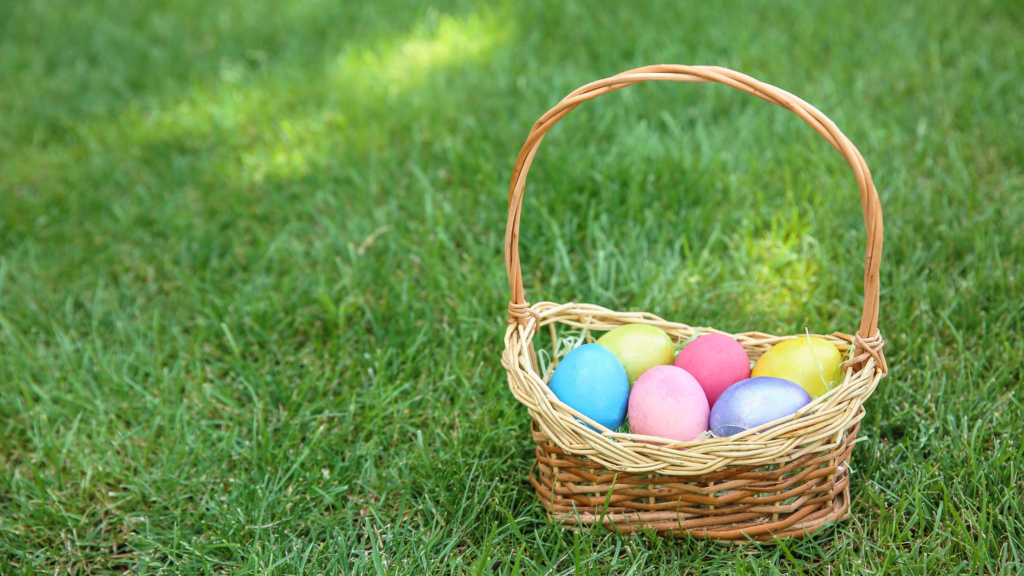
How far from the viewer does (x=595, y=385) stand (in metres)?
1.59

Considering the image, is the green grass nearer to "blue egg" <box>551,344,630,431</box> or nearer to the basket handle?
"blue egg" <box>551,344,630,431</box>

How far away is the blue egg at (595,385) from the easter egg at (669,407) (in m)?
0.04

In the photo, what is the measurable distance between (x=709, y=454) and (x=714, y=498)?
148 mm

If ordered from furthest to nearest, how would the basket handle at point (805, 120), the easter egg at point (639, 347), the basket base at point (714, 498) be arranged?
the easter egg at point (639, 347), the basket base at point (714, 498), the basket handle at point (805, 120)

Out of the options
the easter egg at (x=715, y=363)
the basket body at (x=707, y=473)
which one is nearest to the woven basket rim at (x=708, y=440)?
the basket body at (x=707, y=473)

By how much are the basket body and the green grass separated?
69 mm

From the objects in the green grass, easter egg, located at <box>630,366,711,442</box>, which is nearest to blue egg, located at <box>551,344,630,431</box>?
easter egg, located at <box>630,366,711,442</box>

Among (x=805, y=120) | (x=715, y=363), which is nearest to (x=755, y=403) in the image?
(x=715, y=363)

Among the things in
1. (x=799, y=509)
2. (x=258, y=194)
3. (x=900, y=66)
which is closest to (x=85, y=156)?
(x=258, y=194)

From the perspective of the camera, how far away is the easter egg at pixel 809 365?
5.23ft

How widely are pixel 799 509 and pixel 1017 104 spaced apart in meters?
2.23

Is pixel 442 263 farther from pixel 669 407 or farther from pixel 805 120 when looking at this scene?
pixel 805 120

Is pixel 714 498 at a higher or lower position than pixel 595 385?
lower

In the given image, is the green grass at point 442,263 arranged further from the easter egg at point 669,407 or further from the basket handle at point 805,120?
Answer: the basket handle at point 805,120
